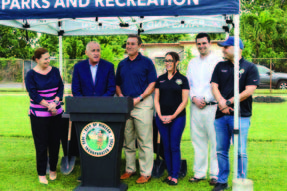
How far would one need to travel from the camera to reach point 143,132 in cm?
462

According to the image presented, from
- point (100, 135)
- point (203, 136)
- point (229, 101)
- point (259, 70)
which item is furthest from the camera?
point (259, 70)

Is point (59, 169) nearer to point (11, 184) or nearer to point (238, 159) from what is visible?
point (11, 184)

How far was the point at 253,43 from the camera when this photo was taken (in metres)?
25.3

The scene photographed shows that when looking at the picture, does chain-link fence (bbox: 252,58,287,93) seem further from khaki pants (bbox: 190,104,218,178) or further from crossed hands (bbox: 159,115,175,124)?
crossed hands (bbox: 159,115,175,124)

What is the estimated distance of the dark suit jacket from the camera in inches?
171

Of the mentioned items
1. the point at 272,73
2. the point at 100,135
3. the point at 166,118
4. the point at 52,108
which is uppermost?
the point at 272,73

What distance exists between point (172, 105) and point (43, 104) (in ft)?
5.64

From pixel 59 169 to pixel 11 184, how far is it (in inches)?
36.1

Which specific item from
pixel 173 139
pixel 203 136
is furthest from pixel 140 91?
pixel 203 136

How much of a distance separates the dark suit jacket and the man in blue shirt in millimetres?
265

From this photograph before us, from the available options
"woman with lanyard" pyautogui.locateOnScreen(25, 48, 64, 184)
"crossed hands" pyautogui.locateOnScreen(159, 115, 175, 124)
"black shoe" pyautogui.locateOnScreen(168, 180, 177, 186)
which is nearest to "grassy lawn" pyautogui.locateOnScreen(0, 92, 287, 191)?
"black shoe" pyautogui.locateOnScreen(168, 180, 177, 186)

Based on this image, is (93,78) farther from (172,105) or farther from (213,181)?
(213,181)

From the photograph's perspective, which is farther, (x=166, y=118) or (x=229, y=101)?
(x=166, y=118)

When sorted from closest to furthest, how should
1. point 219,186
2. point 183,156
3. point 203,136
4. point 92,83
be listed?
1. point 219,186
2. point 92,83
3. point 203,136
4. point 183,156
